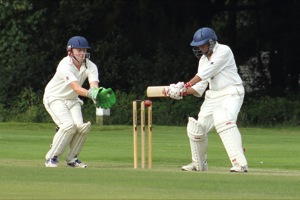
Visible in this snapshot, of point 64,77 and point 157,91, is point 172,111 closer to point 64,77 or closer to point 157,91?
point 64,77

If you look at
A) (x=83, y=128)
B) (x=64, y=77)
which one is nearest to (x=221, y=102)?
(x=83, y=128)

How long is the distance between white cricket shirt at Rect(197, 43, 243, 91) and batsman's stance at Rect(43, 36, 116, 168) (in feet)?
4.12

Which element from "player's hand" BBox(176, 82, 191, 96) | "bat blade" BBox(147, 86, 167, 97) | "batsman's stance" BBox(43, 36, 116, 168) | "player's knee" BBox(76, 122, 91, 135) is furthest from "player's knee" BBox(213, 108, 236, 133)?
"player's knee" BBox(76, 122, 91, 135)

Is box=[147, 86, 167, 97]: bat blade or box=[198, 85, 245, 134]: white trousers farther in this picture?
box=[147, 86, 167, 97]: bat blade

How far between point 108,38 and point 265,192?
24.7 metres

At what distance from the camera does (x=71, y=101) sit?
1552 cm

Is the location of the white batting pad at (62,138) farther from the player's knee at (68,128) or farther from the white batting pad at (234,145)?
the white batting pad at (234,145)

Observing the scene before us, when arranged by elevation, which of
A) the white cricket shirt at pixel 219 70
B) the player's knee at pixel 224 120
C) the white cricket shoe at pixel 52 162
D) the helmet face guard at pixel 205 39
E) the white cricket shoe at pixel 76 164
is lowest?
the white cricket shoe at pixel 76 164

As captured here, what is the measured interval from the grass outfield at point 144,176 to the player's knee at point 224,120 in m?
0.61

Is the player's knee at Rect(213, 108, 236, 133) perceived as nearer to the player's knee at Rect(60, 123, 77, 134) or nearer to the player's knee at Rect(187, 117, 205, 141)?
the player's knee at Rect(187, 117, 205, 141)

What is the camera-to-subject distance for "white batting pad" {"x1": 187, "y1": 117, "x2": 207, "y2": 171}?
14969 mm

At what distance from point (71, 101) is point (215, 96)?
198 centimetres

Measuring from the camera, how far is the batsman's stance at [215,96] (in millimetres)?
14578

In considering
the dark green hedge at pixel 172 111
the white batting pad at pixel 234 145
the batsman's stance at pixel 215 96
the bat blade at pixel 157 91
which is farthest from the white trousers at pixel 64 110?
the dark green hedge at pixel 172 111
